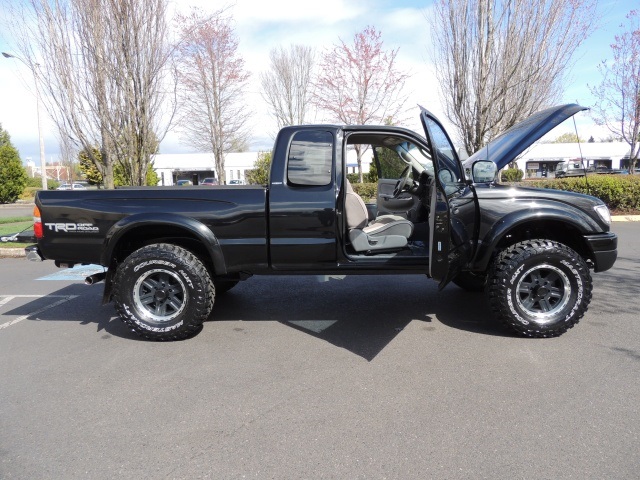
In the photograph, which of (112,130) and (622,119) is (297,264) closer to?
(112,130)

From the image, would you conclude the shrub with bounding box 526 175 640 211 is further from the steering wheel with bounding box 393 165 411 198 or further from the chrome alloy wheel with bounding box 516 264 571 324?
the chrome alloy wheel with bounding box 516 264 571 324

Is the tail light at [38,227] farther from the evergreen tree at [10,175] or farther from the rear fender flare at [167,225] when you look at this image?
the evergreen tree at [10,175]

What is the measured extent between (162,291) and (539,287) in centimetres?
355

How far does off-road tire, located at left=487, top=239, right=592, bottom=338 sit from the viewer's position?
3.96m

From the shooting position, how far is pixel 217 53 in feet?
64.1

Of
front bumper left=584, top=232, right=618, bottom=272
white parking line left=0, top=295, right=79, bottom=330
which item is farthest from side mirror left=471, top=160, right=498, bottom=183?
white parking line left=0, top=295, right=79, bottom=330

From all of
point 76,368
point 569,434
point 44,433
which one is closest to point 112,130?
point 76,368

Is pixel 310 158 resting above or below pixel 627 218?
above

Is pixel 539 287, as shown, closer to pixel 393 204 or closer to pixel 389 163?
pixel 393 204

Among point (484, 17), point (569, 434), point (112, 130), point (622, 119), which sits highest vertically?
point (484, 17)

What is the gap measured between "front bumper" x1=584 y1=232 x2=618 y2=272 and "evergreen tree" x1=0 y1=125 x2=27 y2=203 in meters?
30.3

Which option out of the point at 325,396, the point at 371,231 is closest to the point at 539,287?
the point at 371,231

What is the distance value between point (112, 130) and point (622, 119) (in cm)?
2106

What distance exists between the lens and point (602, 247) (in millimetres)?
4062
